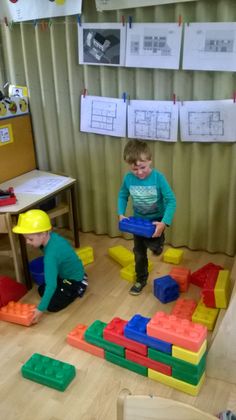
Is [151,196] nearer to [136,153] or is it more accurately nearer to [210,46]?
[136,153]

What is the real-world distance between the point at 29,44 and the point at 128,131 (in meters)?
1.05

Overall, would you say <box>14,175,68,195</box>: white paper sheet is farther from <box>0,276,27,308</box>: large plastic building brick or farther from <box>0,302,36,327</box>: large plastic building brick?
<box>0,302,36,327</box>: large plastic building brick

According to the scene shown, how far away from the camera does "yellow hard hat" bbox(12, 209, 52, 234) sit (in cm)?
231

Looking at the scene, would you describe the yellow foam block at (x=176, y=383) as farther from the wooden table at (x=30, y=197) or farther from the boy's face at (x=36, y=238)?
the wooden table at (x=30, y=197)

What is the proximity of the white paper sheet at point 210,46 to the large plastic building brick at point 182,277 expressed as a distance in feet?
4.33

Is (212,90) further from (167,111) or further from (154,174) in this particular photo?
(154,174)

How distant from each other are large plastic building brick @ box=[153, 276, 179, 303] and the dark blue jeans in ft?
0.44

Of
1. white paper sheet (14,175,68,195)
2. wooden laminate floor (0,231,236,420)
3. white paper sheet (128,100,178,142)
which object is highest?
white paper sheet (128,100,178,142)

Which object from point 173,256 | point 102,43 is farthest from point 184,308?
point 102,43

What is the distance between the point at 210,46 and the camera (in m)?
2.52

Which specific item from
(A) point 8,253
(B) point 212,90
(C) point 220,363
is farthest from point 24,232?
(B) point 212,90

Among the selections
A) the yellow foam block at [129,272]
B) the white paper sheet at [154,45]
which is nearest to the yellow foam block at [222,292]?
the yellow foam block at [129,272]

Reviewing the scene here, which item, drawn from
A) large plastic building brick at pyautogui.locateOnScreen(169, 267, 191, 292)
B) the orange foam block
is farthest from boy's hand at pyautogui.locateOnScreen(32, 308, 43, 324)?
large plastic building brick at pyautogui.locateOnScreen(169, 267, 191, 292)

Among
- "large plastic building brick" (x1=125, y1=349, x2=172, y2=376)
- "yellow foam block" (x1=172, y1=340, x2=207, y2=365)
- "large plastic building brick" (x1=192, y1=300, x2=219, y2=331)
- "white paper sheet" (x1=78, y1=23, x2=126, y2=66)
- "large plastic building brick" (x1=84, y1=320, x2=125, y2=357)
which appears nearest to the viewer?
"yellow foam block" (x1=172, y1=340, x2=207, y2=365)
